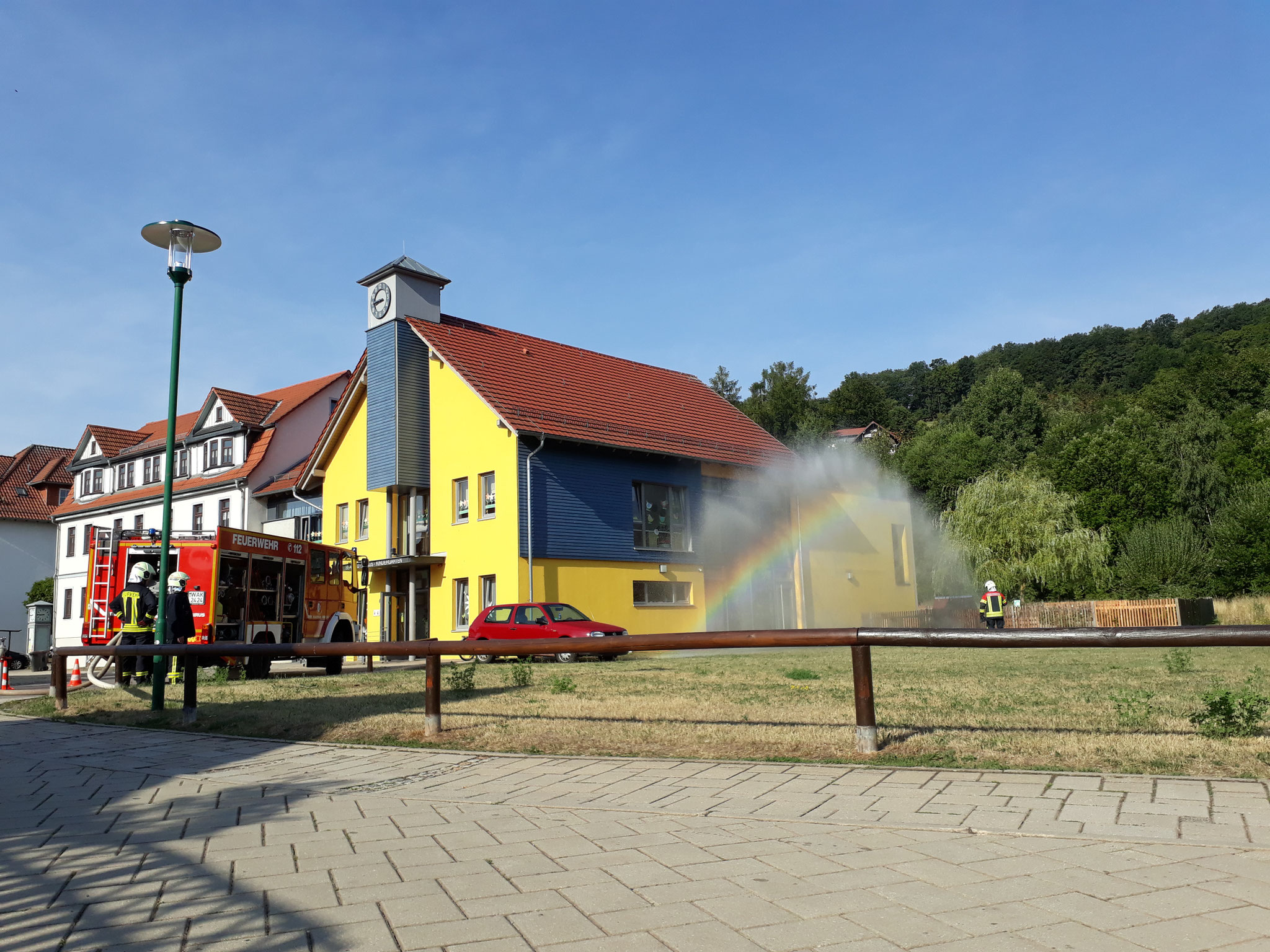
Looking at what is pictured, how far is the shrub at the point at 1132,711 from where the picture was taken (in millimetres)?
7863

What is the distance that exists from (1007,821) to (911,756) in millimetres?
1758

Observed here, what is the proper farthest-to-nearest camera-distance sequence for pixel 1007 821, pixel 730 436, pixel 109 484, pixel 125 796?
pixel 109 484, pixel 730 436, pixel 125 796, pixel 1007 821

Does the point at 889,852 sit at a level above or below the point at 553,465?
below

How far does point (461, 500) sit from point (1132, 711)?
24910mm

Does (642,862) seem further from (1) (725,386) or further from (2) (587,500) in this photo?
(1) (725,386)

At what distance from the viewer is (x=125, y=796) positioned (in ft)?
21.6

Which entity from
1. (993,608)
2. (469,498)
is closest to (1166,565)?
(993,608)

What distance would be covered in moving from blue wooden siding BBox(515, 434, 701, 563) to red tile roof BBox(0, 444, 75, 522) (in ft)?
127

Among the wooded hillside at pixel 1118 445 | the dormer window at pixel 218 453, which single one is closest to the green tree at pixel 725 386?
A: the wooded hillside at pixel 1118 445

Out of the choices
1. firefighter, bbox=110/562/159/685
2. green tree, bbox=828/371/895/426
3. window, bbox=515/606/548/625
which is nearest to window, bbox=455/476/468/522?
window, bbox=515/606/548/625

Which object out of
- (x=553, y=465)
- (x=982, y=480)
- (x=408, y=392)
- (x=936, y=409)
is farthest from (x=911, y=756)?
(x=936, y=409)

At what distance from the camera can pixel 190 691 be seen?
420 inches

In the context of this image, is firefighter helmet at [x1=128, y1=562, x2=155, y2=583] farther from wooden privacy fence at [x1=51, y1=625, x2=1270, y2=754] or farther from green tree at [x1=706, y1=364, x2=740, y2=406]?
green tree at [x1=706, y1=364, x2=740, y2=406]

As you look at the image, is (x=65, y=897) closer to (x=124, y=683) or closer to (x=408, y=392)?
(x=124, y=683)
